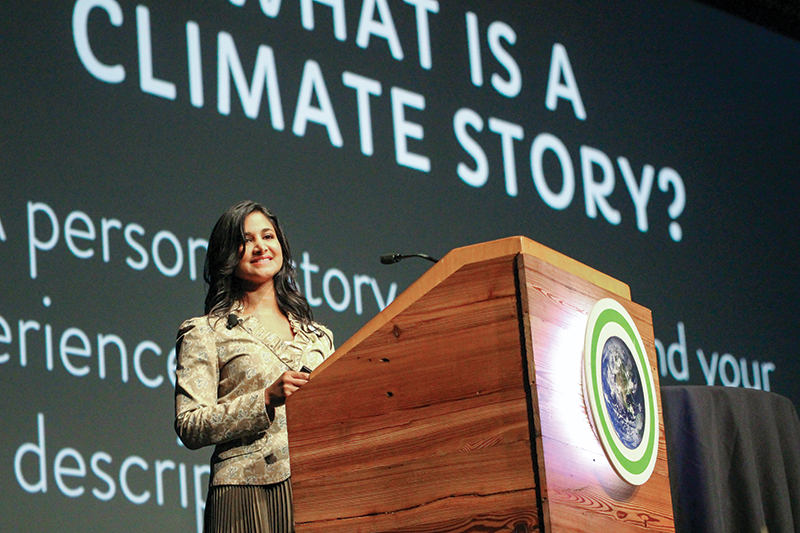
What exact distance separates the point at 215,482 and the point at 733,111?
413 cm

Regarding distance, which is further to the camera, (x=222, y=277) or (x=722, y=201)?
(x=722, y=201)

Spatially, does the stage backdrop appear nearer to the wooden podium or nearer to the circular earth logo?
the wooden podium

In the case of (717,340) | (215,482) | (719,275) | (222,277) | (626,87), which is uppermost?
(626,87)

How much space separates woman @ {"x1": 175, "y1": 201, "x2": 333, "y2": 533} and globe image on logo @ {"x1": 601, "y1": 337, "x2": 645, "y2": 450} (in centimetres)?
51

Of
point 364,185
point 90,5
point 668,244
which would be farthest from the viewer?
point 668,244

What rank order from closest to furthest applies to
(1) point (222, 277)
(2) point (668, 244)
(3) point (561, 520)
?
(3) point (561, 520)
(1) point (222, 277)
(2) point (668, 244)

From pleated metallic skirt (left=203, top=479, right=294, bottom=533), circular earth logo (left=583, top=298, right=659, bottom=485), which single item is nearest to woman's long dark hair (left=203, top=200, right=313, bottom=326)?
pleated metallic skirt (left=203, top=479, right=294, bottom=533)

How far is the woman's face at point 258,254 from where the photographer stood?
84.8 inches

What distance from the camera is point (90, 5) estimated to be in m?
3.33

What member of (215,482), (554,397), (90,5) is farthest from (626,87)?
(554,397)

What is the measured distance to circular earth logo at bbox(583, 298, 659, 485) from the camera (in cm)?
146

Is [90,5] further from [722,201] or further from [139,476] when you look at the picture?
[722,201]

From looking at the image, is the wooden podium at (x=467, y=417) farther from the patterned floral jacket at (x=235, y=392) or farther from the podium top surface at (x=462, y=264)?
the patterned floral jacket at (x=235, y=392)

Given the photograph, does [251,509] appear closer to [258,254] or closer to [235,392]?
[235,392]
